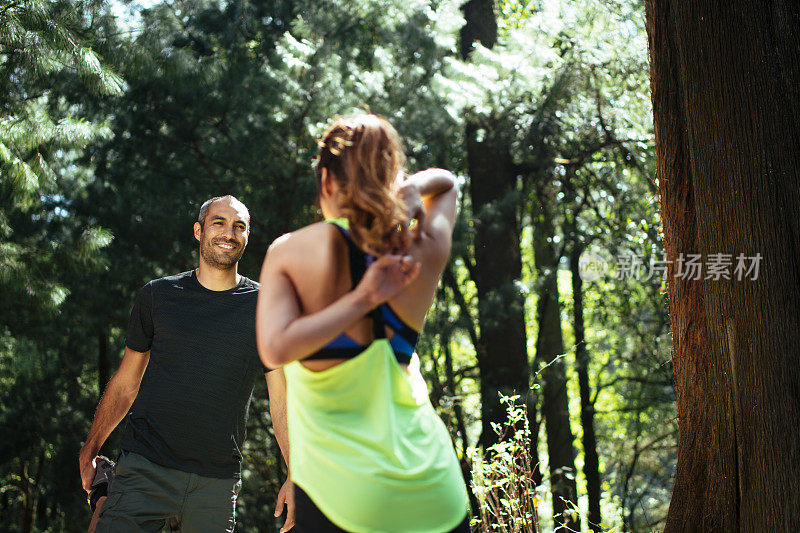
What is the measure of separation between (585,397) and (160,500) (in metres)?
11.8

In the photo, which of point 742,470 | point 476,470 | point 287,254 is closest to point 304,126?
point 476,470

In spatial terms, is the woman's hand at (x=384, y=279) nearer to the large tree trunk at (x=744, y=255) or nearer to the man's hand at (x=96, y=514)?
the large tree trunk at (x=744, y=255)

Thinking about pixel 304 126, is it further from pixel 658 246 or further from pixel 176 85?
pixel 658 246

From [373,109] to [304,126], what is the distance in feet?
2.68

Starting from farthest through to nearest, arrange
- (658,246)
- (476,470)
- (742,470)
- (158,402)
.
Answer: (658,246) → (476,470) → (158,402) → (742,470)

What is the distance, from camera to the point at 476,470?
424 cm

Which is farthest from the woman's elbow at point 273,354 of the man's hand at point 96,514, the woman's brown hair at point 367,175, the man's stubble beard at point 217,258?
the man's hand at point 96,514

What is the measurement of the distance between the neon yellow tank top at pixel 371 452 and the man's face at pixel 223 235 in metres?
1.86

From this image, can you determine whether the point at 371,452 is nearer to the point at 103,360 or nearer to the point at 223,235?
the point at 223,235

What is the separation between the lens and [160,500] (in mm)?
3295

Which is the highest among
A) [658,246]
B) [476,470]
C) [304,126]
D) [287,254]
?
[304,126]

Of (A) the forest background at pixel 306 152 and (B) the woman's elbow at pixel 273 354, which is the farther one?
(A) the forest background at pixel 306 152

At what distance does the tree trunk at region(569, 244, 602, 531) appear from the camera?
459 inches

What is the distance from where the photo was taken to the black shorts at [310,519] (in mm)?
1672
